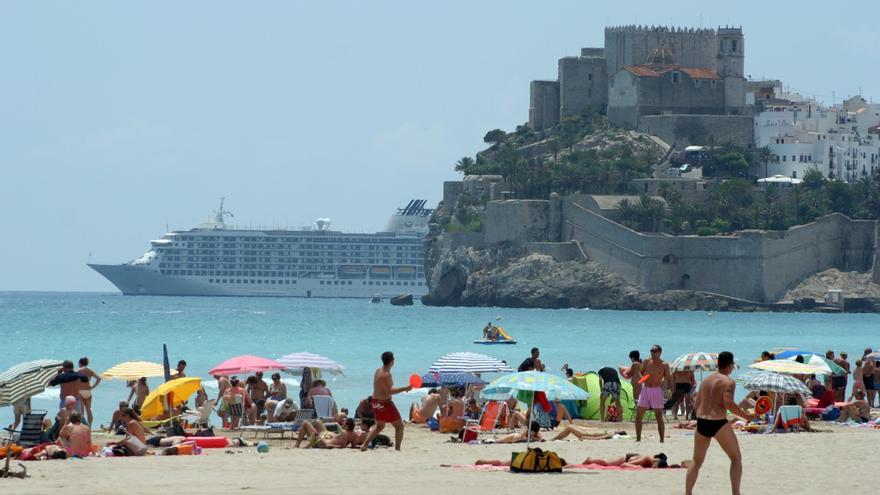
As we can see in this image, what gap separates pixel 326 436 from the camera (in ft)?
56.0

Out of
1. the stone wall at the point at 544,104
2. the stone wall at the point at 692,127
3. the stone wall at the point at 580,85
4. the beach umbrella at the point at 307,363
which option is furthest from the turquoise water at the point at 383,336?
the stone wall at the point at 544,104

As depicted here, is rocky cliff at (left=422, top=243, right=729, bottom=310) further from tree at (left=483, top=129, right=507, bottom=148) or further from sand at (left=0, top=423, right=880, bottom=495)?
sand at (left=0, top=423, right=880, bottom=495)

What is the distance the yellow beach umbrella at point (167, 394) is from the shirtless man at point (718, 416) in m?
8.17

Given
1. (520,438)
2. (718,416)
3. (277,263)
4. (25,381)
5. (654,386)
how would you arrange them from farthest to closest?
(277,263)
(25,381)
(520,438)
(654,386)
(718,416)

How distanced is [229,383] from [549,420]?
372 centimetres

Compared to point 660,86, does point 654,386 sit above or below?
below

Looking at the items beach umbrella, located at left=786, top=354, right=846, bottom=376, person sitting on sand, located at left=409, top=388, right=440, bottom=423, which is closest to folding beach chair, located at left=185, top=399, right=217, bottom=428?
person sitting on sand, located at left=409, top=388, right=440, bottom=423

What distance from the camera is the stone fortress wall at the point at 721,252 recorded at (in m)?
81.4

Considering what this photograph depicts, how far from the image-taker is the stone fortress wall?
81.4 m

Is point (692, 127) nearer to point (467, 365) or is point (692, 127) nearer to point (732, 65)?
point (732, 65)

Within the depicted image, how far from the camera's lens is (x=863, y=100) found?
365ft

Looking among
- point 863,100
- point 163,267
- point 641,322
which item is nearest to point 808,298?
point 641,322

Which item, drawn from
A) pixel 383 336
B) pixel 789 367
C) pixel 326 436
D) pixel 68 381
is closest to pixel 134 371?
pixel 68 381

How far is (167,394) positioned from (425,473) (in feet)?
18.4
